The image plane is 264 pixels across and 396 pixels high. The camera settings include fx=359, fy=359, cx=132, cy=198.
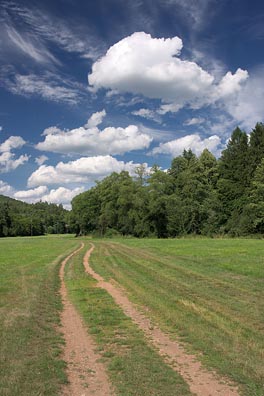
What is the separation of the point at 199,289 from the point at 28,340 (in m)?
7.76

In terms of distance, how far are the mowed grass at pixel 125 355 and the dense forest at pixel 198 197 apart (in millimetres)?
53543

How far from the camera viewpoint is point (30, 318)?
31.8 feet

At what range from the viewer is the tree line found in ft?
215

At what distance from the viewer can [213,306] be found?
10.9m

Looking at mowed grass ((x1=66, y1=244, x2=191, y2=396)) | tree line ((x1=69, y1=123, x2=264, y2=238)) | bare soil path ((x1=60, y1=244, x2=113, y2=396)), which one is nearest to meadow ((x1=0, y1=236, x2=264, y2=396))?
mowed grass ((x1=66, y1=244, x2=191, y2=396))

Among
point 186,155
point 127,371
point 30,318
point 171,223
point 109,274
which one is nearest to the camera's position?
point 127,371

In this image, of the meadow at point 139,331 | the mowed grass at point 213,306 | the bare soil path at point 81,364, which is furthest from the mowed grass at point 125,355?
the mowed grass at point 213,306

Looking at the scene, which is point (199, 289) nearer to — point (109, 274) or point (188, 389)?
point (109, 274)

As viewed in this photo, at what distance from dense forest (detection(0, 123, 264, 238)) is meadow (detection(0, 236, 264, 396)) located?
48.9 m

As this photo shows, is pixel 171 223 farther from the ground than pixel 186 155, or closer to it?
closer to it

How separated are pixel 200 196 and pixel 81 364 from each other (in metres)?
65.3

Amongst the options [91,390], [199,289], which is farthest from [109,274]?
[91,390]

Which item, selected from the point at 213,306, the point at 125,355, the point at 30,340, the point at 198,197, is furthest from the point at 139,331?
the point at 198,197

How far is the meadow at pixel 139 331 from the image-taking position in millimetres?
5730
